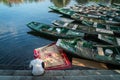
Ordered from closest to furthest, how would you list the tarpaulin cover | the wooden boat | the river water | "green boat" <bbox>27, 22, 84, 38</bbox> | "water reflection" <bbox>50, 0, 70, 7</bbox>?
the tarpaulin cover → the river water → "green boat" <bbox>27, 22, 84, 38</bbox> → the wooden boat → "water reflection" <bbox>50, 0, 70, 7</bbox>

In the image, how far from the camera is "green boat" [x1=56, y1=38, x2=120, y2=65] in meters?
12.8

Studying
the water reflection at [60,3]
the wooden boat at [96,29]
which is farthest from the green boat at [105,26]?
the water reflection at [60,3]

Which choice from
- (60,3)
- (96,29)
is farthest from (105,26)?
(60,3)

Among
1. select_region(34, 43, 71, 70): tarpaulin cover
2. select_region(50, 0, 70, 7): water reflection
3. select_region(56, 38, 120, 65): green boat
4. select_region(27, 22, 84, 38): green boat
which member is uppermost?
select_region(50, 0, 70, 7): water reflection

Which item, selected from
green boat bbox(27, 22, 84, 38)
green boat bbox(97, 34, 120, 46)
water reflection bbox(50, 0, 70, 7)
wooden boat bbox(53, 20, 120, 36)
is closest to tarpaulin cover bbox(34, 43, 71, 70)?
green boat bbox(27, 22, 84, 38)

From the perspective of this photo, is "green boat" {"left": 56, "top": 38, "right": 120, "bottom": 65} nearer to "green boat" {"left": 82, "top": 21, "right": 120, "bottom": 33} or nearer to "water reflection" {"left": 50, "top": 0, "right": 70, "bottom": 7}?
"green boat" {"left": 82, "top": 21, "right": 120, "bottom": 33}

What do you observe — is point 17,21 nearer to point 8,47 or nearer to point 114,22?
point 8,47

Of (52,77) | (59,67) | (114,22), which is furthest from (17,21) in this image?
(52,77)

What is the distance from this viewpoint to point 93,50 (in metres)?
14.1

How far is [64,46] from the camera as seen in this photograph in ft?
46.3

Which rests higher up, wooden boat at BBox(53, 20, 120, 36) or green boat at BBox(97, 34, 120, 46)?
wooden boat at BBox(53, 20, 120, 36)

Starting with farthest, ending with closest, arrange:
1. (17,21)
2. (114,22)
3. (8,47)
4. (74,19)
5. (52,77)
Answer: (17,21) → (74,19) → (114,22) → (8,47) → (52,77)

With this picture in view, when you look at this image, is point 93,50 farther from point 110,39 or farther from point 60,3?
point 60,3

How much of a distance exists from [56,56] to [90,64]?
2681 mm
